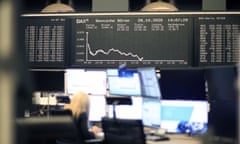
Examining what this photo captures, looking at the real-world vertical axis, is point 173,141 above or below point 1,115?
below

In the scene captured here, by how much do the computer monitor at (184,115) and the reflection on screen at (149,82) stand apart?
0.12 metres

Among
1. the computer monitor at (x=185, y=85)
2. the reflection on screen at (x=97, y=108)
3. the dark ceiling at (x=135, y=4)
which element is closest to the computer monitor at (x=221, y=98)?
the computer monitor at (x=185, y=85)

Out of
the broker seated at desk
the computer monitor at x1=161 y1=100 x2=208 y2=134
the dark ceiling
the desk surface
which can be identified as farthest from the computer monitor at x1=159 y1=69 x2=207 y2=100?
the dark ceiling

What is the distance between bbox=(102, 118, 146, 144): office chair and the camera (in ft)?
9.91

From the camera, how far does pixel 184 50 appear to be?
15.3 feet

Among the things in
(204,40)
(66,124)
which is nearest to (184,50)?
(204,40)

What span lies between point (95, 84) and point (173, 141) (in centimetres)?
145

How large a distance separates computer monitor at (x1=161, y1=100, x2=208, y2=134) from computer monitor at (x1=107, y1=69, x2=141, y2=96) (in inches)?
17.7

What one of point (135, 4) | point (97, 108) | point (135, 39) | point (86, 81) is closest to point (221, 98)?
point (97, 108)

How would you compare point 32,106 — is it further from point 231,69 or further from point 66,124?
point 231,69

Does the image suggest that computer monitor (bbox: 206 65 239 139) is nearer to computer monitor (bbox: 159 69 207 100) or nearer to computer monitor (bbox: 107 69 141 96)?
computer monitor (bbox: 159 69 207 100)

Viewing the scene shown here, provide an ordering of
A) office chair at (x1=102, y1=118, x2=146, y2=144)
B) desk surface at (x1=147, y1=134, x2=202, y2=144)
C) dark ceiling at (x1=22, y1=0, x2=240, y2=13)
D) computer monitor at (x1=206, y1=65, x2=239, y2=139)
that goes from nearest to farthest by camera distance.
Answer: computer monitor at (x1=206, y1=65, x2=239, y2=139) → office chair at (x1=102, y1=118, x2=146, y2=144) → desk surface at (x1=147, y1=134, x2=202, y2=144) → dark ceiling at (x1=22, y1=0, x2=240, y2=13)

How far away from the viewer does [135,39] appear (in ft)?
15.6

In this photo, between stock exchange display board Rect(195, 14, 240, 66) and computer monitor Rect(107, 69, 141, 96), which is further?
stock exchange display board Rect(195, 14, 240, 66)
